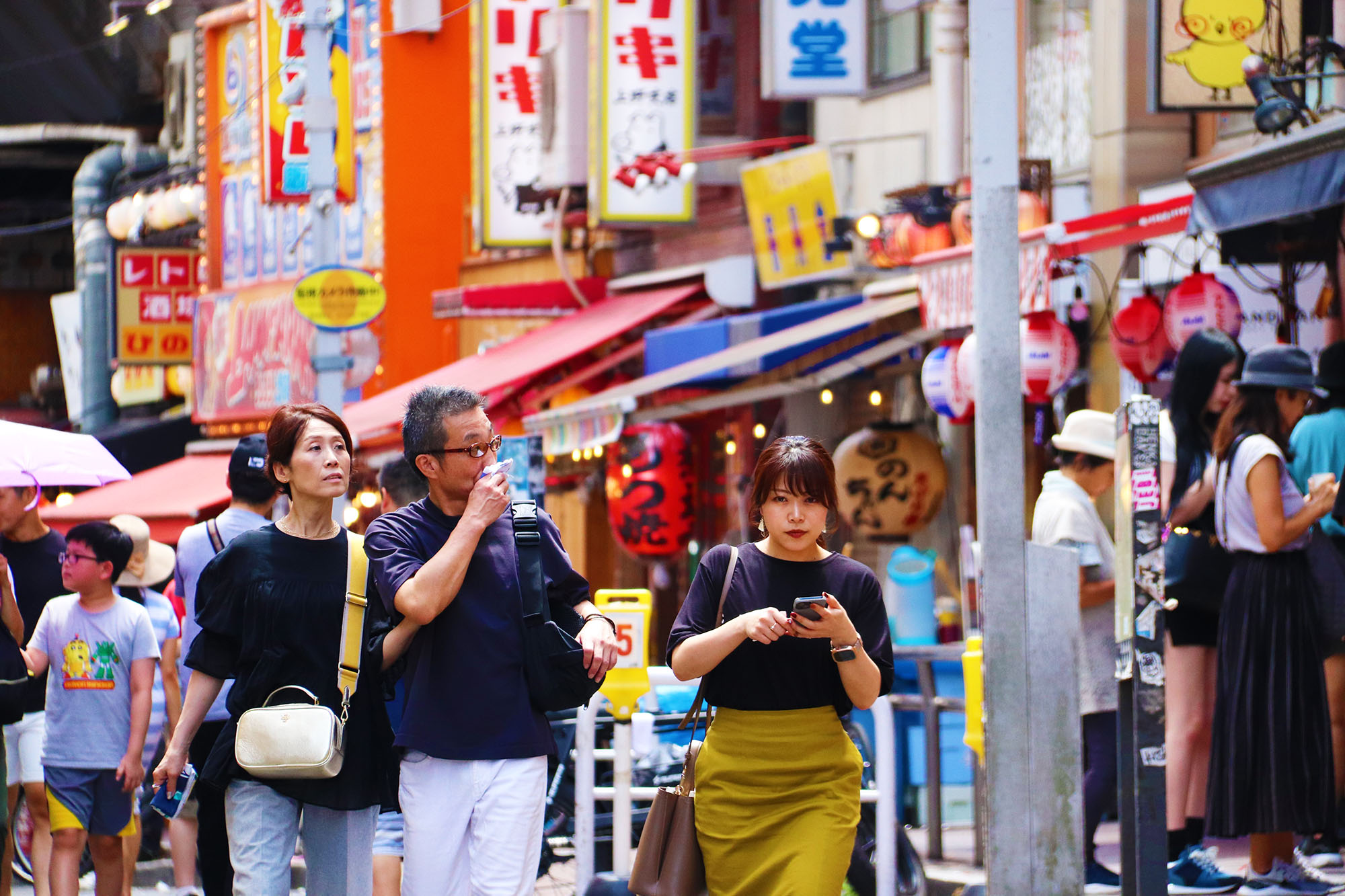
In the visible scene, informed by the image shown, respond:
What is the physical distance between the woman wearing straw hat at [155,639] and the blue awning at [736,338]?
4.99m

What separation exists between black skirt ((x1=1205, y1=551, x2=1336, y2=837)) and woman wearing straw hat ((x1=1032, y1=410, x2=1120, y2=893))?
18.3 inches

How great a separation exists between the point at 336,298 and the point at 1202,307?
6275mm

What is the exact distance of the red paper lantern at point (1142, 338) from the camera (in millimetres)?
11234

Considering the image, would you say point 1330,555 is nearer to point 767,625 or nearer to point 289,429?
point 767,625

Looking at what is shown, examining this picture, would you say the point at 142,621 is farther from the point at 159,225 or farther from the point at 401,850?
the point at 159,225

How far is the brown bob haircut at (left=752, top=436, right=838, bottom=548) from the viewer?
17.3 ft

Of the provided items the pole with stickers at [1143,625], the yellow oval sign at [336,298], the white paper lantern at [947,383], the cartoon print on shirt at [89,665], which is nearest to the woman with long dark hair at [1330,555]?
the pole with stickers at [1143,625]

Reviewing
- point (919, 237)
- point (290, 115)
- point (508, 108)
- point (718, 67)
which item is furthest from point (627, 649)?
point (508, 108)

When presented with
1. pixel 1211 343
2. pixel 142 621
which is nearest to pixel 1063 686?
pixel 1211 343

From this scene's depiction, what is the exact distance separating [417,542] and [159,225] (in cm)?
2541

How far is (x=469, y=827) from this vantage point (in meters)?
5.18

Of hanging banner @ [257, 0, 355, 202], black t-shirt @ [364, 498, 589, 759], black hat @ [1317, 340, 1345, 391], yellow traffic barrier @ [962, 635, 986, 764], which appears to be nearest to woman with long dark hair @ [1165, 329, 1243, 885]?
→ black hat @ [1317, 340, 1345, 391]

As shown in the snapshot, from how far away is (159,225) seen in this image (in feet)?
96.2

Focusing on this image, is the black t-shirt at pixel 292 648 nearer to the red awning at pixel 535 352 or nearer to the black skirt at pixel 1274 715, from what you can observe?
the black skirt at pixel 1274 715
